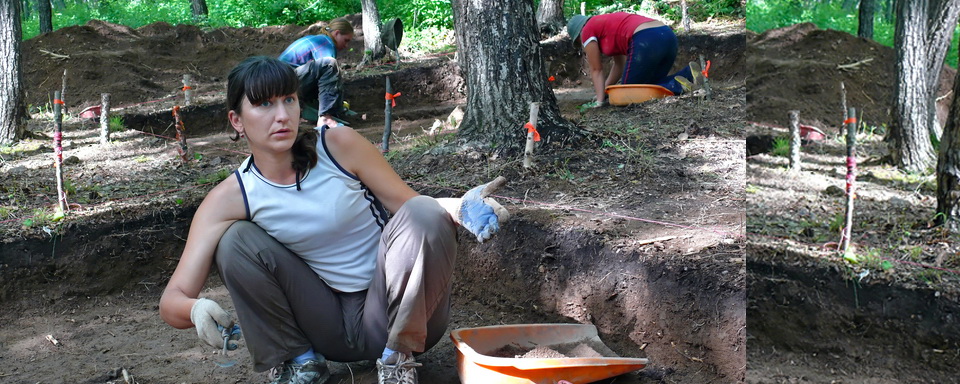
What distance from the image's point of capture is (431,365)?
8.92 feet

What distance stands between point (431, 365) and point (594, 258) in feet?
2.75

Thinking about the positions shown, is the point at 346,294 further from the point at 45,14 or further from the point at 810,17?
the point at 45,14

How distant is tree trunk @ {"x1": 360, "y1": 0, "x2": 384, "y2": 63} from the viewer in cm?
1002

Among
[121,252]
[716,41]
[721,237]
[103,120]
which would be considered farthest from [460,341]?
[716,41]

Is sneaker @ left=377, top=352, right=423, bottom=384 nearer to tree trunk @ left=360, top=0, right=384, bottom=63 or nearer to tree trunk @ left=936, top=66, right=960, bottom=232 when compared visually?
tree trunk @ left=936, top=66, right=960, bottom=232

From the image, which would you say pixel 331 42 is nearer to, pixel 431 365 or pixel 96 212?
pixel 96 212

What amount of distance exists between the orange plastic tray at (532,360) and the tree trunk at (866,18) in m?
1.60

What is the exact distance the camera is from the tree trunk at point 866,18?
681 millimetres

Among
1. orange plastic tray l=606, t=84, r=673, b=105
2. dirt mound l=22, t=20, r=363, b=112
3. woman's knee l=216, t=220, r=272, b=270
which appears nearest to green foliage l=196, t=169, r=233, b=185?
woman's knee l=216, t=220, r=272, b=270

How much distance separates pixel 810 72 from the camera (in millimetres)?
634

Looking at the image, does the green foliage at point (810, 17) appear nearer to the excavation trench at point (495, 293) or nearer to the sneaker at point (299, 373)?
the excavation trench at point (495, 293)

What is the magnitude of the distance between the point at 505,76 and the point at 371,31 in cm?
617

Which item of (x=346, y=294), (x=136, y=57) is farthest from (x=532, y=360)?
(x=136, y=57)

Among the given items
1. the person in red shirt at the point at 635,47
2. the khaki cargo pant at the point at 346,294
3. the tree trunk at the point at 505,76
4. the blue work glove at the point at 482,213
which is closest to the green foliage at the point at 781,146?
the blue work glove at the point at 482,213
